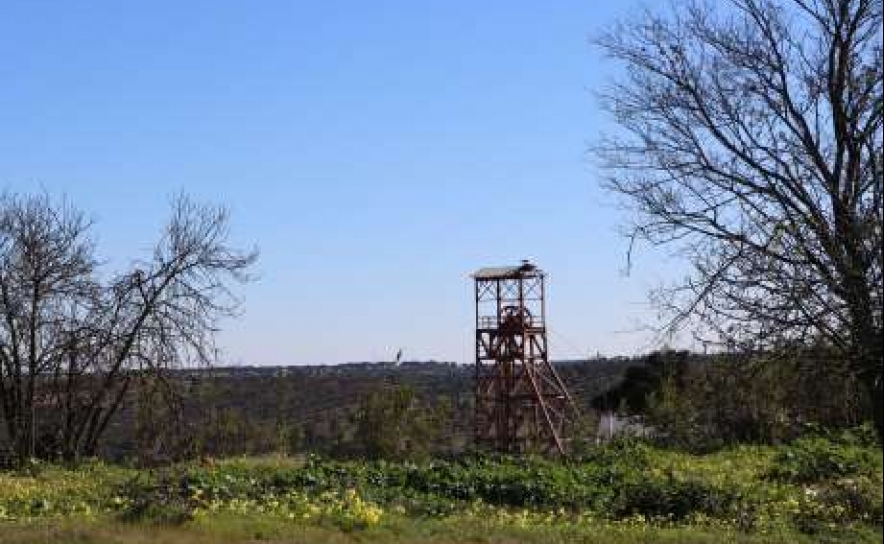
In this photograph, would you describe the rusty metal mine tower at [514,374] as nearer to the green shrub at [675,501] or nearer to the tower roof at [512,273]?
the tower roof at [512,273]

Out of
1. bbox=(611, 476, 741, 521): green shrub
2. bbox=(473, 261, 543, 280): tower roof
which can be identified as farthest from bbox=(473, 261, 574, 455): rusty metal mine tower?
bbox=(611, 476, 741, 521): green shrub

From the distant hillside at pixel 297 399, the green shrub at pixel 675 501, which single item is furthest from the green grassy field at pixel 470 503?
the distant hillside at pixel 297 399

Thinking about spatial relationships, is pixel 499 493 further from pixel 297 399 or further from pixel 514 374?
pixel 297 399

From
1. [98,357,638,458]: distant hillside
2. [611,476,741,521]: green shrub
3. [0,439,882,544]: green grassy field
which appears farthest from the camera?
[98,357,638,458]: distant hillside

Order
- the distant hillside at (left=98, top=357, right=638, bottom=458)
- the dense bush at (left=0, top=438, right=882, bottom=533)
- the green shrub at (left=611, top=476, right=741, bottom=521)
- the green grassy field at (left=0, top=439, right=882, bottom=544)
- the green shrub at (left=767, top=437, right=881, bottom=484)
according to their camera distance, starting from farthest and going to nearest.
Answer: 1. the distant hillside at (left=98, top=357, right=638, bottom=458)
2. the green shrub at (left=767, top=437, right=881, bottom=484)
3. the green shrub at (left=611, top=476, right=741, bottom=521)
4. the dense bush at (left=0, top=438, right=882, bottom=533)
5. the green grassy field at (left=0, top=439, right=882, bottom=544)

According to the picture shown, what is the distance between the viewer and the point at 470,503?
48.1 ft

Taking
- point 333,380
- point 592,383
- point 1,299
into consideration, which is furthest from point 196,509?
point 333,380

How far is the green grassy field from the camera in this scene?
38.9 ft

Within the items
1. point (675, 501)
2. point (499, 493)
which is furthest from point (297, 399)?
point (675, 501)

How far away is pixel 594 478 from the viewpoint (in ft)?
52.5

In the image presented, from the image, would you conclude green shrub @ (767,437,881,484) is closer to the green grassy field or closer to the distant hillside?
the green grassy field

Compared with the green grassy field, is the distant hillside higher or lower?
higher

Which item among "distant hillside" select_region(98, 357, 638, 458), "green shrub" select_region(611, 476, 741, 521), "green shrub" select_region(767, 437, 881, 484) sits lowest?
"green shrub" select_region(611, 476, 741, 521)

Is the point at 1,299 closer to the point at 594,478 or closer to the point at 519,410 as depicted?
the point at 594,478
